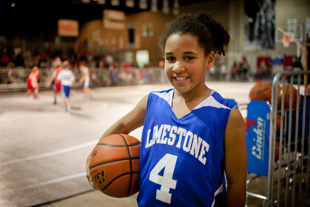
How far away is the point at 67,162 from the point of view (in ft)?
16.8

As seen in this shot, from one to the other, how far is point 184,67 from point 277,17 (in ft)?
95.6

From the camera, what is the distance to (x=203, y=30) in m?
1.62

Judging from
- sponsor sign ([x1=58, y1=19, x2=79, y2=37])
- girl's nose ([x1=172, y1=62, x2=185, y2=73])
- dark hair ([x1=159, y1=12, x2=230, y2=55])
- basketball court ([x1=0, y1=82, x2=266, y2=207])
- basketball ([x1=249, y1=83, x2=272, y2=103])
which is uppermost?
sponsor sign ([x1=58, y1=19, x2=79, y2=37])

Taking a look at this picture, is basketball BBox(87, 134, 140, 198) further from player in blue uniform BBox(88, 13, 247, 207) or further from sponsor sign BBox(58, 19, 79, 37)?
sponsor sign BBox(58, 19, 79, 37)

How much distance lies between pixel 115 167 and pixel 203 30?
0.96 metres

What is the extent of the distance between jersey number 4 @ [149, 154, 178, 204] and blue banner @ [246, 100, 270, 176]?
2067mm

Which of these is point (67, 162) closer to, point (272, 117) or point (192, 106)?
point (272, 117)

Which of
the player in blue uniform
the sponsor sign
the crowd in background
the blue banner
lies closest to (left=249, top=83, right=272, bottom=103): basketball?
the blue banner

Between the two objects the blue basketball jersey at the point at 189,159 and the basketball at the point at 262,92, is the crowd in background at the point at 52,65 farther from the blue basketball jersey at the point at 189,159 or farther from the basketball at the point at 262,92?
the blue basketball jersey at the point at 189,159

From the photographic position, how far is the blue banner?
3.39 m

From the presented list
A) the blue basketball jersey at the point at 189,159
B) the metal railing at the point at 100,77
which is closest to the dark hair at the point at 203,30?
the blue basketball jersey at the point at 189,159

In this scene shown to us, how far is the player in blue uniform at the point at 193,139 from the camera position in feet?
5.09

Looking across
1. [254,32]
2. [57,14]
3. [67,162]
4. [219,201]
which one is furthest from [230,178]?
[57,14]

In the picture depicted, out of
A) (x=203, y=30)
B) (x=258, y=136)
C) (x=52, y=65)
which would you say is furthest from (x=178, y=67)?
(x=52, y=65)
